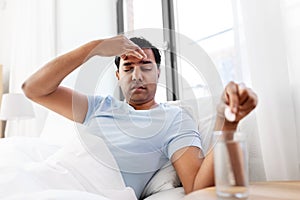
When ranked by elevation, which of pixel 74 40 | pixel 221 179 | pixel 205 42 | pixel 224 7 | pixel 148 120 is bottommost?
pixel 221 179

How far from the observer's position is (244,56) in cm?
94

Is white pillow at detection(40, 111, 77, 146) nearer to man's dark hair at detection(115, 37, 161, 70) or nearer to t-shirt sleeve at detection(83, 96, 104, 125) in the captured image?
t-shirt sleeve at detection(83, 96, 104, 125)

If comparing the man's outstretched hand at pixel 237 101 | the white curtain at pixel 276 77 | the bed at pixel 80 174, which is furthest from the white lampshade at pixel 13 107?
the man's outstretched hand at pixel 237 101

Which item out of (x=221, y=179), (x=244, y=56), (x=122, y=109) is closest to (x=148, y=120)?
(x=122, y=109)

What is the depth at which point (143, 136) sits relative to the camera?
98 cm

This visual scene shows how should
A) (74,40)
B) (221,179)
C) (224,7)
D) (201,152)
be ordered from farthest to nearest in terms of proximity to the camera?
(74,40) → (224,7) → (201,152) → (221,179)

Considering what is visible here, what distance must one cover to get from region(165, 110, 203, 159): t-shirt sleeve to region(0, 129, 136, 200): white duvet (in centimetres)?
18

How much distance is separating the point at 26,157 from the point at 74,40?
1.52m

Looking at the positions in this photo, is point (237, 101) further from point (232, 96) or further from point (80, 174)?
point (80, 174)

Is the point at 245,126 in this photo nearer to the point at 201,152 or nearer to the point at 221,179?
the point at 201,152

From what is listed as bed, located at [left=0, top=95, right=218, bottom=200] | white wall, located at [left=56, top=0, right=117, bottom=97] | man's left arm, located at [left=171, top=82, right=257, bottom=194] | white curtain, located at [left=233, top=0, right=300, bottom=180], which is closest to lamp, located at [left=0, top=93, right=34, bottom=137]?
white wall, located at [left=56, top=0, right=117, bottom=97]

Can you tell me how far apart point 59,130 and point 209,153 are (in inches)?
32.4

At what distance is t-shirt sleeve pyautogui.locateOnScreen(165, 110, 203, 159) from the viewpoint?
937mm

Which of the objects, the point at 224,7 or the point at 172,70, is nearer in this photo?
the point at 172,70
